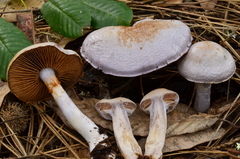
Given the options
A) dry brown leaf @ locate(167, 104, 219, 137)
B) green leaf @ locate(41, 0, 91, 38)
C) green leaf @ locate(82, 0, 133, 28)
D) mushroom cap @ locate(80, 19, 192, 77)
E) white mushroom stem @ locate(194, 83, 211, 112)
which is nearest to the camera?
mushroom cap @ locate(80, 19, 192, 77)

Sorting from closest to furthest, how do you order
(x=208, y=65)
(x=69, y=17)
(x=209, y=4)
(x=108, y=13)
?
(x=208, y=65) → (x=69, y=17) → (x=108, y=13) → (x=209, y=4)

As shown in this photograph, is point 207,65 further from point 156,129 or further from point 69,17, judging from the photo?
point 69,17

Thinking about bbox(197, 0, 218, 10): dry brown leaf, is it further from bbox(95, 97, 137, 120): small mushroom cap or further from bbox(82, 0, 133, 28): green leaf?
bbox(95, 97, 137, 120): small mushroom cap

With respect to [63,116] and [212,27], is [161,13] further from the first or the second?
[63,116]

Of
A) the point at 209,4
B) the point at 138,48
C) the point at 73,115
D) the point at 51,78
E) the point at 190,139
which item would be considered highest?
the point at 209,4

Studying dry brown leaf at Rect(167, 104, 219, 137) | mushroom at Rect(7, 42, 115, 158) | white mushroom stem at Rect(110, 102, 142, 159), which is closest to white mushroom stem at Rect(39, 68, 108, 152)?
mushroom at Rect(7, 42, 115, 158)

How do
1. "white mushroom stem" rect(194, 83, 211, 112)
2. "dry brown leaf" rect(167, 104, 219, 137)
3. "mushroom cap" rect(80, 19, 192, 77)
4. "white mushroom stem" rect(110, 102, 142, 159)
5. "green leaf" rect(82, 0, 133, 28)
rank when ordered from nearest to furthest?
"white mushroom stem" rect(110, 102, 142, 159)
"mushroom cap" rect(80, 19, 192, 77)
"dry brown leaf" rect(167, 104, 219, 137)
"white mushroom stem" rect(194, 83, 211, 112)
"green leaf" rect(82, 0, 133, 28)

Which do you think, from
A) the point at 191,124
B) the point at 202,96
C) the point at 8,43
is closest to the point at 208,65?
the point at 202,96
